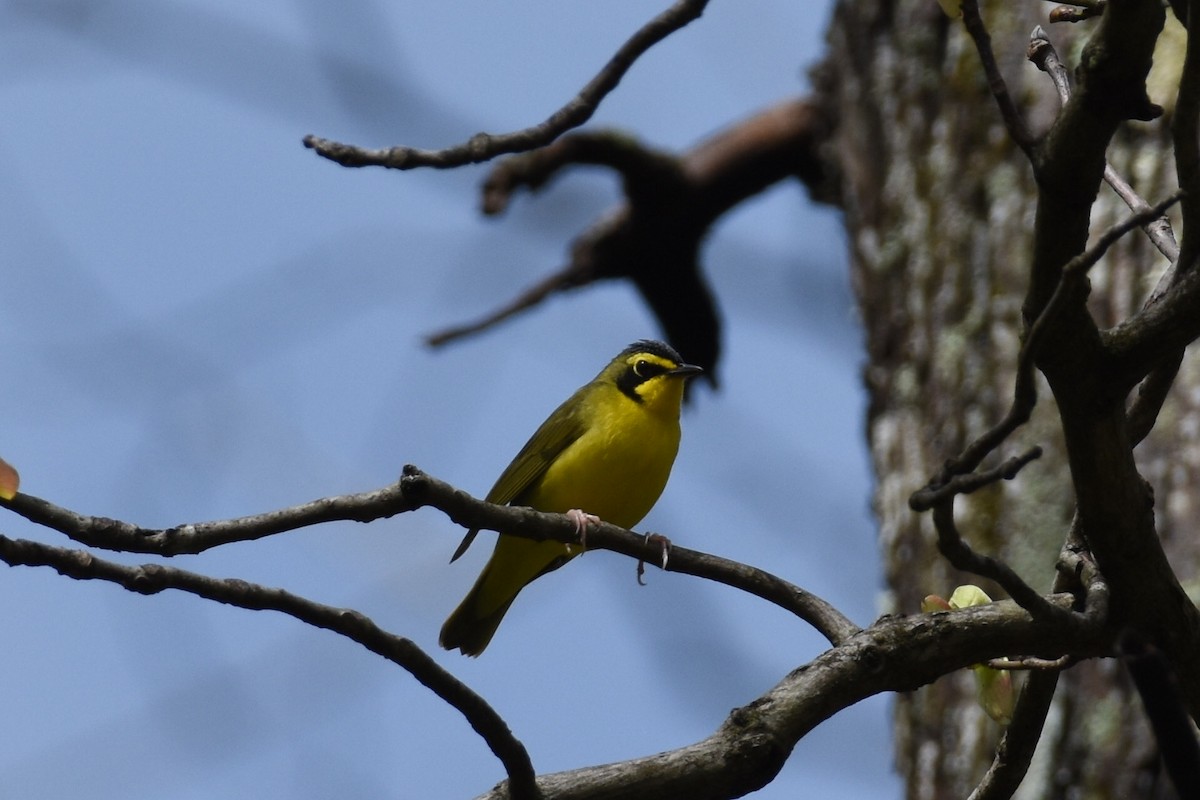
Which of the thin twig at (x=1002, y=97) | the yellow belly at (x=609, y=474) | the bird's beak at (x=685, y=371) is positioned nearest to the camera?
the thin twig at (x=1002, y=97)

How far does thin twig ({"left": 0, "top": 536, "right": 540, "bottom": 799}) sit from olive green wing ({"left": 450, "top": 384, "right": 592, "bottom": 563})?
3421 millimetres

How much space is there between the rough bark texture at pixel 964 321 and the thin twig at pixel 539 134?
2.26 metres

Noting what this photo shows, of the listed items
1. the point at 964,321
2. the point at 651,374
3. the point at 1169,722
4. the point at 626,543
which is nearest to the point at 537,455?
the point at 651,374

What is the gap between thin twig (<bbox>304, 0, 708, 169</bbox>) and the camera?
10.1ft

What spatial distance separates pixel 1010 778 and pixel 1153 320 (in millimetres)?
934

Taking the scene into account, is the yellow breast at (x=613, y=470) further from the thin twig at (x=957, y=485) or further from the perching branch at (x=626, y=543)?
the thin twig at (x=957, y=485)

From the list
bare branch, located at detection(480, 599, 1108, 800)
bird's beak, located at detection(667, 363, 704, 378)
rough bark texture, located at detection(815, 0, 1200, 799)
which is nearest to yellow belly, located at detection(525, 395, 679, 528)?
bird's beak, located at detection(667, 363, 704, 378)

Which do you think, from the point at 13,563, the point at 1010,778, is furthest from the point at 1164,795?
the point at 13,563

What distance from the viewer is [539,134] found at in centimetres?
330

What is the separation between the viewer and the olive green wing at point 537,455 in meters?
5.73

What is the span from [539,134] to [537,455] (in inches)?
103

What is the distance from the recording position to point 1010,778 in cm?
278

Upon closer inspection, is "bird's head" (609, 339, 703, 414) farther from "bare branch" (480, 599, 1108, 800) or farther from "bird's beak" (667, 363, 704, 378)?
"bare branch" (480, 599, 1108, 800)

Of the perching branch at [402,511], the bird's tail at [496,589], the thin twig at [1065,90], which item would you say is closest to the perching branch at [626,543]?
the perching branch at [402,511]
